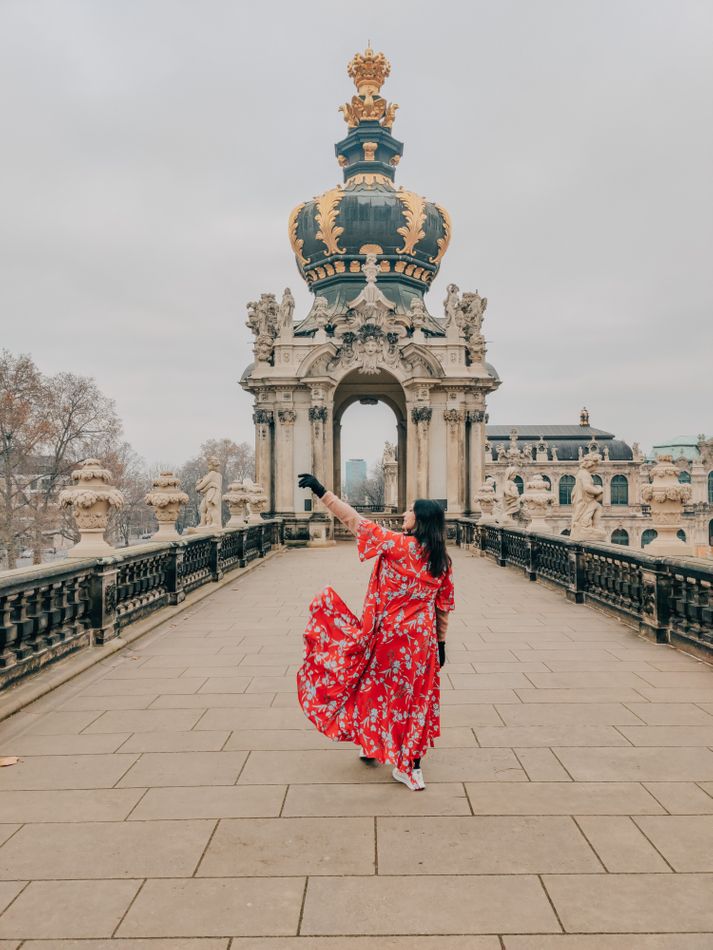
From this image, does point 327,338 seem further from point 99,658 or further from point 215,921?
point 215,921

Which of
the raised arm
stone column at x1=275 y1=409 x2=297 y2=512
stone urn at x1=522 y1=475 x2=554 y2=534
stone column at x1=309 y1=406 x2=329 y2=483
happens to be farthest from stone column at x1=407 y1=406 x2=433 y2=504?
the raised arm

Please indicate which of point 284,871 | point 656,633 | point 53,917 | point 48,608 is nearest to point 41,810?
point 53,917

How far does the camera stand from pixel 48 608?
682cm

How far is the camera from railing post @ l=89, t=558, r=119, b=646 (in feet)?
25.7

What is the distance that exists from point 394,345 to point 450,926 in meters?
23.6

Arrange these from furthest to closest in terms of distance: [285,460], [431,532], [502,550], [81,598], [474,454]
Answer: [474,454] → [285,460] → [502,550] → [81,598] → [431,532]

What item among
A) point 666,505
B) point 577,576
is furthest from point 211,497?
point 666,505

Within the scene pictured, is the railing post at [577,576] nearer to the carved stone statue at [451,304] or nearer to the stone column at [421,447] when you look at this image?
the stone column at [421,447]

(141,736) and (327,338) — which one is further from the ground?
(327,338)

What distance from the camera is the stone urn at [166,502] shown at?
11969 millimetres

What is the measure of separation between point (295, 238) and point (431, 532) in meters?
27.8

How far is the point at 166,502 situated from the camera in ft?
39.3

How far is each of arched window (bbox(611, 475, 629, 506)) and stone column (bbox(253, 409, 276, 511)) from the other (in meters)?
56.9

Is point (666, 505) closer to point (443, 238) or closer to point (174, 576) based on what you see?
point (174, 576)
